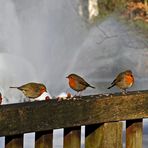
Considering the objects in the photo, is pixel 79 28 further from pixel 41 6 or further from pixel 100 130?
pixel 100 130

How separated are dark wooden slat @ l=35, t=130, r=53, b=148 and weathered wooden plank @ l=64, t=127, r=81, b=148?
3.7 inches

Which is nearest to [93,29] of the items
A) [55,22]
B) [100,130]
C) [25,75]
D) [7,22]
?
[55,22]

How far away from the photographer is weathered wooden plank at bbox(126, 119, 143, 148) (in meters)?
2.52

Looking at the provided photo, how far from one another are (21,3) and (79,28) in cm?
229

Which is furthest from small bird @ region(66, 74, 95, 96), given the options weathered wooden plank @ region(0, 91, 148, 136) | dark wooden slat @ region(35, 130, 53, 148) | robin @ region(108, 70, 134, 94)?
dark wooden slat @ region(35, 130, 53, 148)

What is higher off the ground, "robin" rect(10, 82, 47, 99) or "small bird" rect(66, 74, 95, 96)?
"small bird" rect(66, 74, 95, 96)

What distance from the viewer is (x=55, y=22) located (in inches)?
615

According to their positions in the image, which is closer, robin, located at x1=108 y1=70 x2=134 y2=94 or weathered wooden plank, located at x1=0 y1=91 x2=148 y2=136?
weathered wooden plank, located at x1=0 y1=91 x2=148 y2=136

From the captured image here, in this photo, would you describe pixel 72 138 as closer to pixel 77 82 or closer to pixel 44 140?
pixel 44 140

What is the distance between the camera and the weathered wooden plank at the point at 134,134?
2516 millimetres

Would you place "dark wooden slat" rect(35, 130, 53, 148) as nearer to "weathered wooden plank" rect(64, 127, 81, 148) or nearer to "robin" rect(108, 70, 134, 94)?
"weathered wooden plank" rect(64, 127, 81, 148)

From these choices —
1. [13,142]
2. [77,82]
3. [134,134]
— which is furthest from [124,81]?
[13,142]

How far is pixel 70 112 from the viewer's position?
229 centimetres

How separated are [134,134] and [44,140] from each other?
0.45 meters
